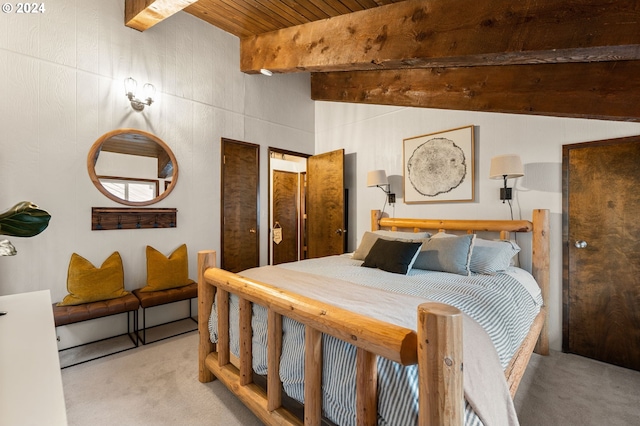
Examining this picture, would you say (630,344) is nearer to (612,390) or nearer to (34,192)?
(612,390)

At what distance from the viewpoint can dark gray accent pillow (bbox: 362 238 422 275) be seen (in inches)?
91.2

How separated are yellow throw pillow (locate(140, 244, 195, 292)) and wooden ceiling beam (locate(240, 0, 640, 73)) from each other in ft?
7.83

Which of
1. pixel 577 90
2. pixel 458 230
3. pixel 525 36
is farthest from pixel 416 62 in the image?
pixel 458 230

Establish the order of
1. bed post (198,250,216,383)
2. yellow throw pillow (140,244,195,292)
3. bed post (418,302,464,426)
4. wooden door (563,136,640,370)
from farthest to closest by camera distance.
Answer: yellow throw pillow (140,244,195,292)
wooden door (563,136,640,370)
bed post (198,250,216,383)
bed post (418,302,464,426)

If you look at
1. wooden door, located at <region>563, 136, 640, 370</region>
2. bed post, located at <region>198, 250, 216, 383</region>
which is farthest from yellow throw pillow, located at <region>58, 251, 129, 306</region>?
wooden door, located at <region>563, 136, 640, 370</region>

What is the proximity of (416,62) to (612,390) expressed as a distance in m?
2.70

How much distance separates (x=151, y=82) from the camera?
3.15 meters

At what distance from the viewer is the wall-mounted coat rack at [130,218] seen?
2.82 meters

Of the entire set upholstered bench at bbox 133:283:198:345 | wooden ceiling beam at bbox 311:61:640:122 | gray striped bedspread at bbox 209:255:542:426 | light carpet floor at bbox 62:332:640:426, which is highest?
wooden ceiling beam at bbox 311:61:640:122

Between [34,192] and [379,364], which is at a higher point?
[34,192]

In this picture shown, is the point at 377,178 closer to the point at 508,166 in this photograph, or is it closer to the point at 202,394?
the point at 508,166

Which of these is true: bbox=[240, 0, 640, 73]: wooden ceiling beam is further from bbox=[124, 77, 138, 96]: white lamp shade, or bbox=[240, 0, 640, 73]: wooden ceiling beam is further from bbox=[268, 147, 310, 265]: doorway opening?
bbox=[268, 147, 310, 265]: doorway opening

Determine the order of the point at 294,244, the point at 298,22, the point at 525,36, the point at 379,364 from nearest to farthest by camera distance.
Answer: the point at 379,364 < the point at 525,36 < the point at 298,22 < the point at 294,244

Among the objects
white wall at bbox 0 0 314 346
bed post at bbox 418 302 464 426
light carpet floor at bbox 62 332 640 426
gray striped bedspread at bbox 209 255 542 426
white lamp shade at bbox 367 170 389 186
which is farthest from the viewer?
white lamp shade at bbox 367 170 389 186
